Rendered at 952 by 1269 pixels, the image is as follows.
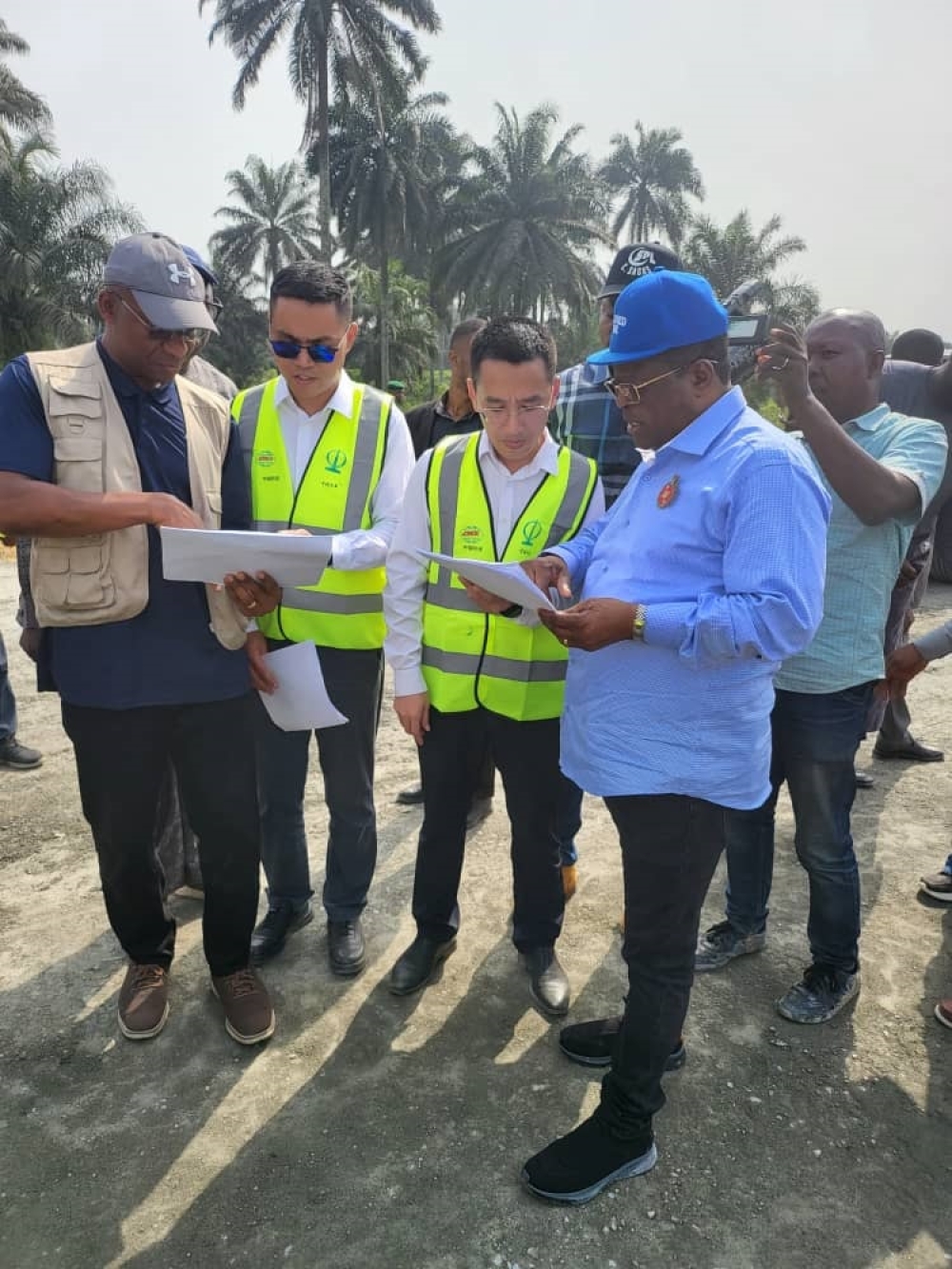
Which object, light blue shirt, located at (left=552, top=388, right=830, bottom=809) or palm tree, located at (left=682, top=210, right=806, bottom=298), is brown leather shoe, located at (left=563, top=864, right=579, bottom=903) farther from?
palm tree, located at (left=682, top=210, right=806, bottom=298)

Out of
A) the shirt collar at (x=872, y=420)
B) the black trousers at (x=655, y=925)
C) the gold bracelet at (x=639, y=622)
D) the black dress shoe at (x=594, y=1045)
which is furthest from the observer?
the shirt collar at (x=872, y=420)

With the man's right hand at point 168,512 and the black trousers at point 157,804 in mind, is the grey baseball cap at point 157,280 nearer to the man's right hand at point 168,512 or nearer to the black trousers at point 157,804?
the man's right hand at point 168,512

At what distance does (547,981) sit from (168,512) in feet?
6.32

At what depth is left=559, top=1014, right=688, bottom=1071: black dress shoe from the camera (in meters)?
2.53

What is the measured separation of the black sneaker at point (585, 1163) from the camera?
2.05 m

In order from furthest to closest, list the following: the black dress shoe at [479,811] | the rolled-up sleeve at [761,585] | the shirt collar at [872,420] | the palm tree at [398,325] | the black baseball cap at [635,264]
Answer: the palm tree at [398,325]
the black dress shoe at [479,811]
the black baseball cap at [635,264]
the shirt collar at [872,420]
the rolled-up sleeve at [761,585]

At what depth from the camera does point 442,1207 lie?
204 cm

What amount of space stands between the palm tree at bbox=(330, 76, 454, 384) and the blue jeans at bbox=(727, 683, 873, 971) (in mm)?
32174

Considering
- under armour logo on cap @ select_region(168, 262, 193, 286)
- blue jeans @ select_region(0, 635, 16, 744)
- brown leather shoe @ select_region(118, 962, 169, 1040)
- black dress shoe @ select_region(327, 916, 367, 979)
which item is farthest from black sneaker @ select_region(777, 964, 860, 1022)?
blue jeans @ select_region(0, 635, 16, 744)

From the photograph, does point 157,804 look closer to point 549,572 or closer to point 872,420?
point 549,572

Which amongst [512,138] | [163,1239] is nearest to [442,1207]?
[163,1239]

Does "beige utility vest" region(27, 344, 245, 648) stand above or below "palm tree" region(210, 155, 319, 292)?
below

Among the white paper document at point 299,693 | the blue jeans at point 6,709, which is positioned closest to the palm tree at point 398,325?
the blue jeans at point 6,709

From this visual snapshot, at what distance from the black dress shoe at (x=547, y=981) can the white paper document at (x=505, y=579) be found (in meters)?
1.43
